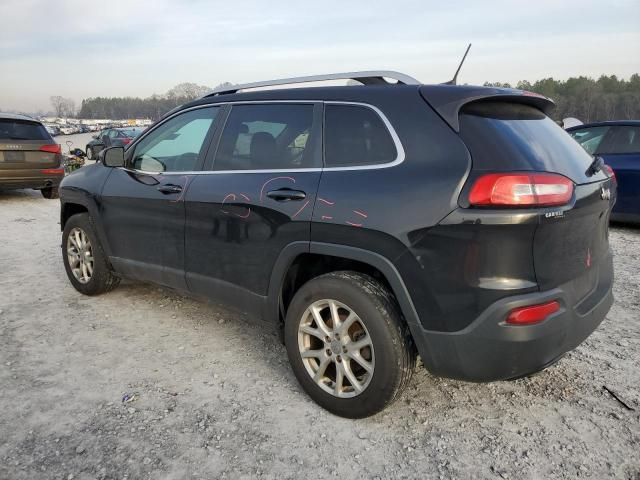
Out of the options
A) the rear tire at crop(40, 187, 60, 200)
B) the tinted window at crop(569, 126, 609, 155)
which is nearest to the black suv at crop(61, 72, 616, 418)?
the tinted window at crop(569, 126, 609, 155)

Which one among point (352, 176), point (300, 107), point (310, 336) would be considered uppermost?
point (300, 107)

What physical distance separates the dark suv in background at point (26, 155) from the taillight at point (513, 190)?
9859 millimetres

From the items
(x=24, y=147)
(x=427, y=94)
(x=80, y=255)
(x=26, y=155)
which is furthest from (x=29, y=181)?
(x=427, y=94)

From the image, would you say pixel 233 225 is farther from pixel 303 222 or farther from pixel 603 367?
pixel 603 367

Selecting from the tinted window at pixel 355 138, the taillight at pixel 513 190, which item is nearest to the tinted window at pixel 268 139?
the tinted window at pixel 355 138

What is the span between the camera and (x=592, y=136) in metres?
7.83

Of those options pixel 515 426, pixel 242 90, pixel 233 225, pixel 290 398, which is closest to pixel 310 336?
pixel 290 398

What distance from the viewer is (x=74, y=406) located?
112 inches

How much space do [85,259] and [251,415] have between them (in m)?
2.58

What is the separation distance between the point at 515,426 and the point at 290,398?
1.23 meters

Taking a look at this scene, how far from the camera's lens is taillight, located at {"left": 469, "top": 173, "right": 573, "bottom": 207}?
220 cm

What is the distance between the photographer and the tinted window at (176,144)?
358 centimetres

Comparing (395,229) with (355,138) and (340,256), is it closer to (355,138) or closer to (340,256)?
(340,256)

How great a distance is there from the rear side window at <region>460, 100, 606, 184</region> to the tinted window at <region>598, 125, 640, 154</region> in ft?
18.2
